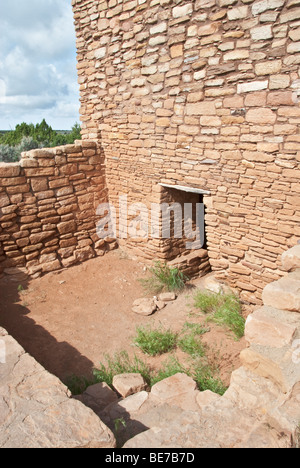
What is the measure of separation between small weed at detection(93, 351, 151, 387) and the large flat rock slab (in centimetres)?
112

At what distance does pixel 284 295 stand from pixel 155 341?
6.05ft

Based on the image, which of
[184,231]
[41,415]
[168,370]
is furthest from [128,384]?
[184,231]

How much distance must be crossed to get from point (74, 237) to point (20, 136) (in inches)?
580

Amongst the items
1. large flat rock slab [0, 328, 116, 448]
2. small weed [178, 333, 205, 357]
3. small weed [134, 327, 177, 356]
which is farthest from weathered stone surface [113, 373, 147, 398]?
large flat rock slab [0, 328, 116, 448]

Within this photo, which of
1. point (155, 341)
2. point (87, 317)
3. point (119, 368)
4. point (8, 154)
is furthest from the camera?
point (8, 154)

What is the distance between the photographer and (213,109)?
4453mm

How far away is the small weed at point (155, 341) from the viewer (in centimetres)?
401

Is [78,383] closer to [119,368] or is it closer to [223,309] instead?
[119,368]

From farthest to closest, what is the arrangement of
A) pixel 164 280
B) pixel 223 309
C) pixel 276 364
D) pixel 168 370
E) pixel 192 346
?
pixel 164 280
pixel 223 309
pixel 192 346
pixel 168 370
pixel 276 364

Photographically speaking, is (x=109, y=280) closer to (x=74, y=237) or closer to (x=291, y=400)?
(x=74, y=237)

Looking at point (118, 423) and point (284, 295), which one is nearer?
point (118, 423)

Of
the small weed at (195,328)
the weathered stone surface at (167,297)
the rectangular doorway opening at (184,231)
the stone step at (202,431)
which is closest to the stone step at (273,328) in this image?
the stone step at (202,431)

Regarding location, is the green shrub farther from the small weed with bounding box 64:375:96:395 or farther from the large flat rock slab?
the large flat rock slab

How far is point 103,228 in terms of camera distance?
21.3 feet
